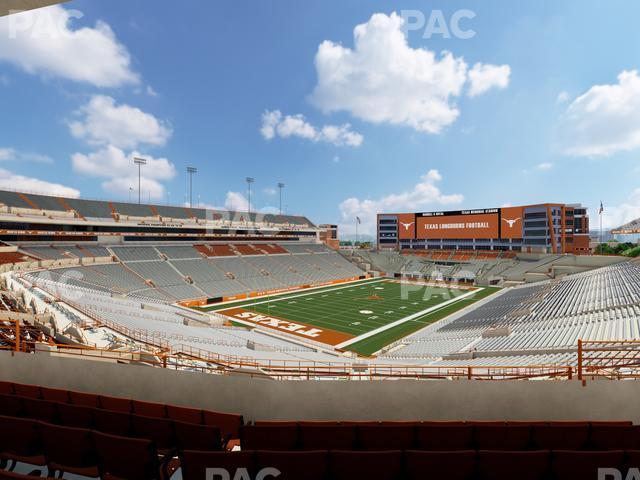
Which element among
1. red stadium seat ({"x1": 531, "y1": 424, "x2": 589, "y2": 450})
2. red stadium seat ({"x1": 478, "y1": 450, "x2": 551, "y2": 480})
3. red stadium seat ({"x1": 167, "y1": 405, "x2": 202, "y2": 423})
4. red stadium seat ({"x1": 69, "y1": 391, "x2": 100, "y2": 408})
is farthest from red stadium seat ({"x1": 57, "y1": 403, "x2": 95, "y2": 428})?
red stadium seat ({"x1": 531, "y1": 424, "x2": 589, "y2": 450})

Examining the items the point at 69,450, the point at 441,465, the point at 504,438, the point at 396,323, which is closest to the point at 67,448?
the point at 69,450

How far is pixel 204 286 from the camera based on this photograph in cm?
3809

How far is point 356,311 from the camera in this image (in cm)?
3319

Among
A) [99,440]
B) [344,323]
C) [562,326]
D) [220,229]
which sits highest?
[220,229]

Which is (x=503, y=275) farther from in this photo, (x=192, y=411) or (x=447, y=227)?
(x=192, y=411)

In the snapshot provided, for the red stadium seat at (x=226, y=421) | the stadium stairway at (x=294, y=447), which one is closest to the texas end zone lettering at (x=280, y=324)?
the red stadium seat at (x=226, y=421)

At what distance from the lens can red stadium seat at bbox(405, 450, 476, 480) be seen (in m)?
3.53

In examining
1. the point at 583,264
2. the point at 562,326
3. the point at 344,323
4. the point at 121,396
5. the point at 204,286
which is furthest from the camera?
the point at 583,264

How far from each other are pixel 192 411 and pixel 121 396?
2180 mm

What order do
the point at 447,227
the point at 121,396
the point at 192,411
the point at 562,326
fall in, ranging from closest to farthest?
1. the point at 192,411
2. the point at 121,396
3. the point at 562,326
4. the point at 447,227

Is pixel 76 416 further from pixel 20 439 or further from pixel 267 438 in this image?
pixel 267 438

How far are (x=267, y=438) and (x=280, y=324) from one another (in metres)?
24.8

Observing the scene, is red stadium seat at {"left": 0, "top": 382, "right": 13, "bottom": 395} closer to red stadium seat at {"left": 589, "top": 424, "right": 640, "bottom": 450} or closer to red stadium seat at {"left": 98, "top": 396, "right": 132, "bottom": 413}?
red stadium seat at {"left": 98, "top": 396, "right": 132, "bottom": 413}

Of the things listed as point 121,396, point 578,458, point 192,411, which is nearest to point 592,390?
point 578,458
